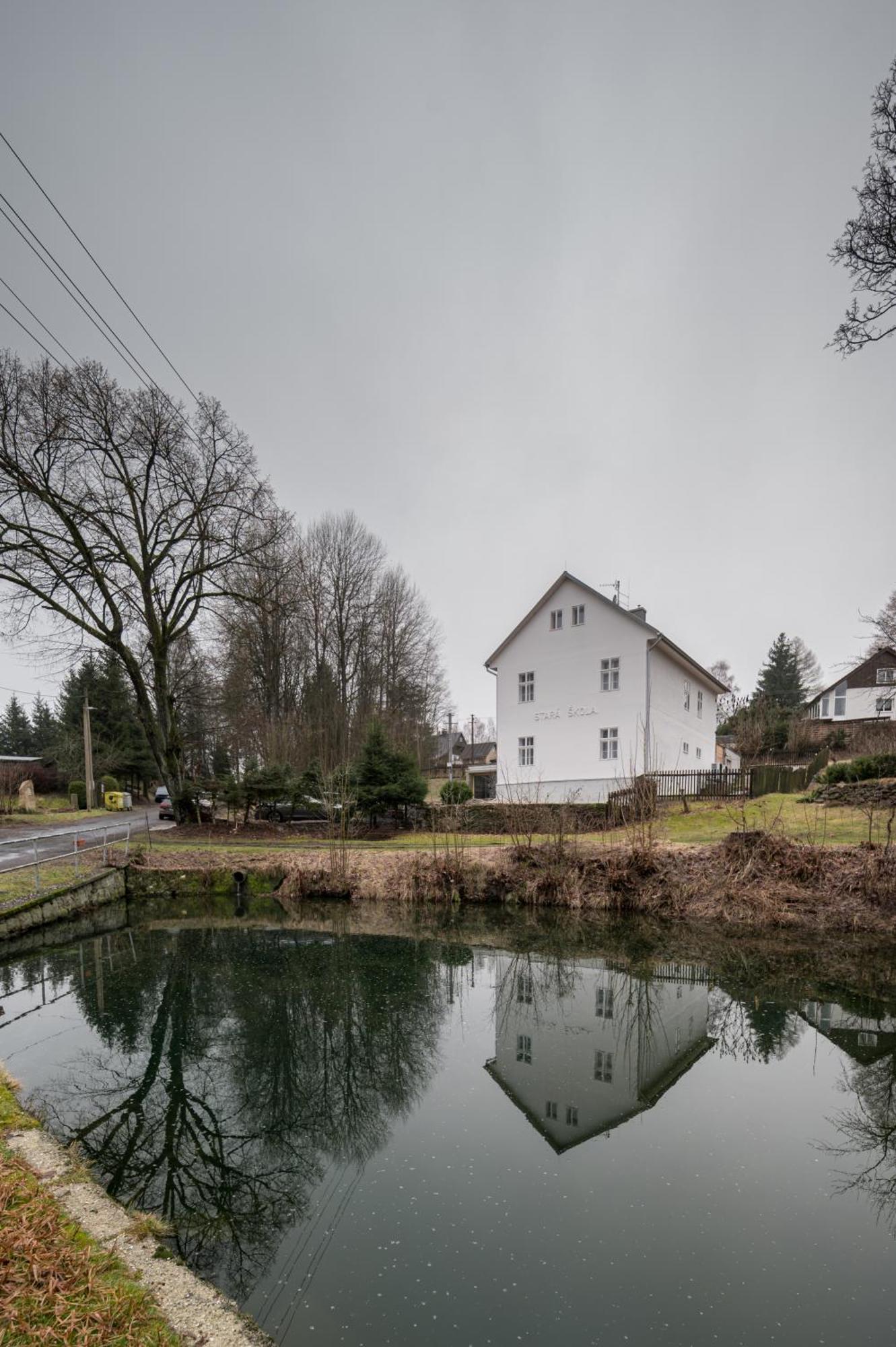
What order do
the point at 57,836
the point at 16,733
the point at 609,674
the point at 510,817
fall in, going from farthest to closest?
the point at 16,733 → the point at 609,674 → the point at 57,836 → the point at 510,817

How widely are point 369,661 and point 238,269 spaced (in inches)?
788

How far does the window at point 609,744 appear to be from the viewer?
25781mm

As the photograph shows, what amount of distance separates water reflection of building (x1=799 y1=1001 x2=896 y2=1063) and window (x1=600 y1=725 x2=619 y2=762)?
17.1 m

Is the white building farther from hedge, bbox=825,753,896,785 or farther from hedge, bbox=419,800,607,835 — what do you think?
hedge, bbox=825,753,896,785

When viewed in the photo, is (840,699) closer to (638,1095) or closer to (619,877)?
(619,877)

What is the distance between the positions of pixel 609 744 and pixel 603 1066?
1973 centimetres

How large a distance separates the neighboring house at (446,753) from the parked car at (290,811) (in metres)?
19.0

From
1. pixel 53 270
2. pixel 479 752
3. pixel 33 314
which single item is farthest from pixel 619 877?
pixel 479 752

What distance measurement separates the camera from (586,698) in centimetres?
2662

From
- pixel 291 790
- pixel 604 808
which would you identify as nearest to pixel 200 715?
pixel 291 790

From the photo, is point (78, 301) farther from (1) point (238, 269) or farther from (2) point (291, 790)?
(2) point (291, 790)

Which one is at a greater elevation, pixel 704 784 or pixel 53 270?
pixel 53 270

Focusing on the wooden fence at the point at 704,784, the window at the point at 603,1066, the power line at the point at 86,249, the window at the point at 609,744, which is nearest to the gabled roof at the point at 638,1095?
the window at the point at 603,1066

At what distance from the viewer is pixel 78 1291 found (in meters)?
2.58
